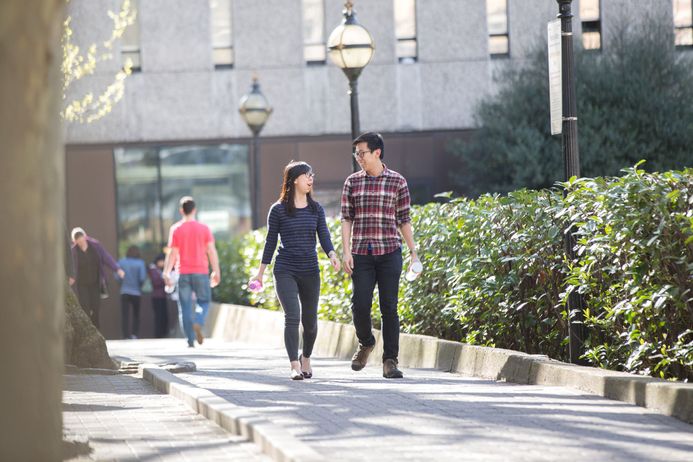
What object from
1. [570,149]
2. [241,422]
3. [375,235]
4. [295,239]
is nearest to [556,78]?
[570,149]

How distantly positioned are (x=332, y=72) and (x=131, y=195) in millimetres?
5335

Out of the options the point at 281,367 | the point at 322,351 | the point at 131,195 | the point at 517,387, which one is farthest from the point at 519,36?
the point at 517,387

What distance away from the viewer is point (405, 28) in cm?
3406

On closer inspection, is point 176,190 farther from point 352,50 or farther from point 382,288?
point 382,288

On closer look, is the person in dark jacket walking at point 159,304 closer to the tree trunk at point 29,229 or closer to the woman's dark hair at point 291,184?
the woman's dark hair at point 291,184

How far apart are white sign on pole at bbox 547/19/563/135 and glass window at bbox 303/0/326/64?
2262cm

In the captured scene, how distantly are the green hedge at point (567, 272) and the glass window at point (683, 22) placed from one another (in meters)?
19.7

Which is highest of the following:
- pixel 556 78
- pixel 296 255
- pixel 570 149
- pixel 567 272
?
pixel 556 78

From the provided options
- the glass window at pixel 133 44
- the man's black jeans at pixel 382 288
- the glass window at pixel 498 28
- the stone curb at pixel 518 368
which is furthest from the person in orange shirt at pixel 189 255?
the glass window at pixel 498 28

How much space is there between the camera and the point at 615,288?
997 cm

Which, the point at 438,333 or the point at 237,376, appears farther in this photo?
the point at 438,333

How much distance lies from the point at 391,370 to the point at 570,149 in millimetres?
2266

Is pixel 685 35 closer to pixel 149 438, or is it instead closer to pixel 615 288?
pixel 615 288

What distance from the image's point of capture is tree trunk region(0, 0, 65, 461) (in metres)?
4.98
